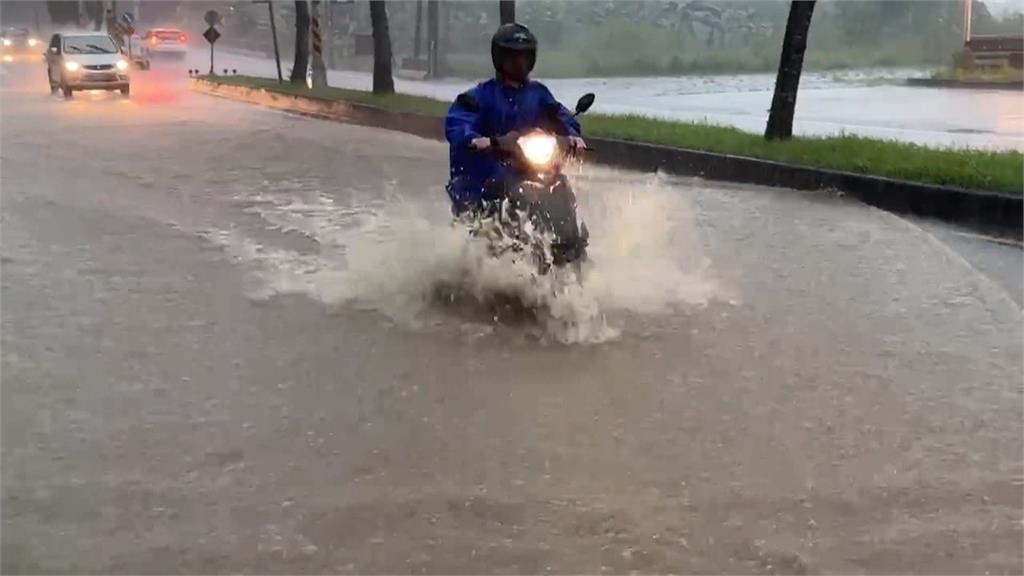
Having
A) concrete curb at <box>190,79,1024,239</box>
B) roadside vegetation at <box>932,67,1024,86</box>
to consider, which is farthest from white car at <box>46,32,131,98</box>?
roadside vegetation at <box>932,67,1024,86</box>

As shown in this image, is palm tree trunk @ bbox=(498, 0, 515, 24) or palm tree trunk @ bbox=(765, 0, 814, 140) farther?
palm tree trunk @ bbox=(498, 0, 515, 24)

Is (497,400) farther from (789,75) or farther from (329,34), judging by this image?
(329,34)

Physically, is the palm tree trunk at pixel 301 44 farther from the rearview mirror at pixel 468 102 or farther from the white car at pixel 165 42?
the rearview mirror at pixel 468 102

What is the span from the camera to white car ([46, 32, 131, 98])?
2939cm

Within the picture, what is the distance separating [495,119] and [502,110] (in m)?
0.06

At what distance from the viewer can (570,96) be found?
30188 mm

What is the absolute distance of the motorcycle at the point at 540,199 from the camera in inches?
279

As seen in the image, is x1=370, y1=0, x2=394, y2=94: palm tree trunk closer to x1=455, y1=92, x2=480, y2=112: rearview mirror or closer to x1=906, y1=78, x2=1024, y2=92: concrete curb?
x1=906, y1=78, x2=1024, y2=92: concrete curb

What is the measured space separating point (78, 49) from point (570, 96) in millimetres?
11442

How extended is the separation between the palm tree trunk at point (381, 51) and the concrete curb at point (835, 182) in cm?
599

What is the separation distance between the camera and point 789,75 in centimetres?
1516

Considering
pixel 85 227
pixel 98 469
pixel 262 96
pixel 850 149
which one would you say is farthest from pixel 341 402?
pixel 262 96

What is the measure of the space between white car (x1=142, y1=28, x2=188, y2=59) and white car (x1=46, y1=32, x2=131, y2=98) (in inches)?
1049

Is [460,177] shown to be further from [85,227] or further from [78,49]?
[78,49]
